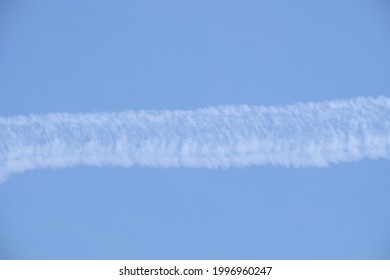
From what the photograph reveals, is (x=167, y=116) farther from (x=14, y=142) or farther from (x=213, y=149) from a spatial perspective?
(x=14, y=142)

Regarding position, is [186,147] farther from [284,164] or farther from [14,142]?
[14,142]

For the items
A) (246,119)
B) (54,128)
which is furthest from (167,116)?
(54,128)

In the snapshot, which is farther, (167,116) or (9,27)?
(9,27)

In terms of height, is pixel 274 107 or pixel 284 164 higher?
pixel 274 107
